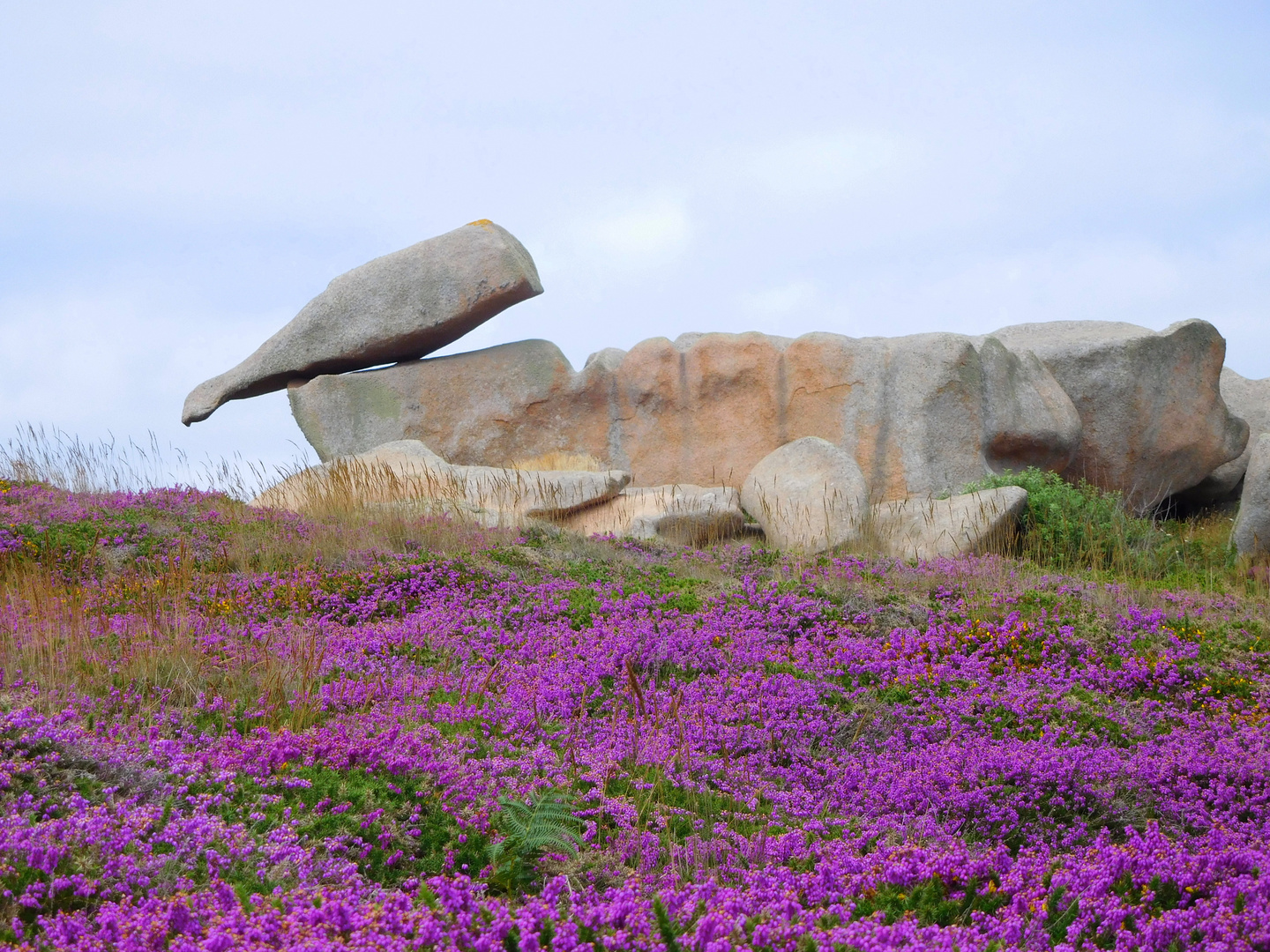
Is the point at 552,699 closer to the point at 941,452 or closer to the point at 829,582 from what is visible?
the point at 829,582

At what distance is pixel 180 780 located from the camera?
4145mm

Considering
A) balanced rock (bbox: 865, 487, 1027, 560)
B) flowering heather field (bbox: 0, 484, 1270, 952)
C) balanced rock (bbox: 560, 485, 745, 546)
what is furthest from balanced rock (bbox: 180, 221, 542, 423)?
flowering heather field (bbox: 0, 484, 1270, 952)

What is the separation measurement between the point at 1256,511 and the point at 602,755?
11.5 m

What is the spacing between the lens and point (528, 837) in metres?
3.79

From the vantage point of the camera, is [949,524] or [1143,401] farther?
[1143,401]

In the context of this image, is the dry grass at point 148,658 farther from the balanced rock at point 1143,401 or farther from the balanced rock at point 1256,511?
the balanced rock at point 1143,401

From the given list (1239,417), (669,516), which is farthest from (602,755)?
(1239,417)

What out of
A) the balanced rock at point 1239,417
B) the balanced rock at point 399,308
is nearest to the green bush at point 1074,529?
the balanced rock at point 1239,417

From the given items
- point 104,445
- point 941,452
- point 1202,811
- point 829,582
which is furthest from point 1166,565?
point 104,445

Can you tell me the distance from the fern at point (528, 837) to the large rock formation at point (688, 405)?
1323cm

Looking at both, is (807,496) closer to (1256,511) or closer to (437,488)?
(437,488)

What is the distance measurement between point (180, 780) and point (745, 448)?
14.7 metres

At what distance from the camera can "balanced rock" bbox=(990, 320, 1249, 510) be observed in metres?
17.9

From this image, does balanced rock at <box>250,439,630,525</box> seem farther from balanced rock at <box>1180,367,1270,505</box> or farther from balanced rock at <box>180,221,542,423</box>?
balanced rock at <box>1180,367,1270,505</box>
